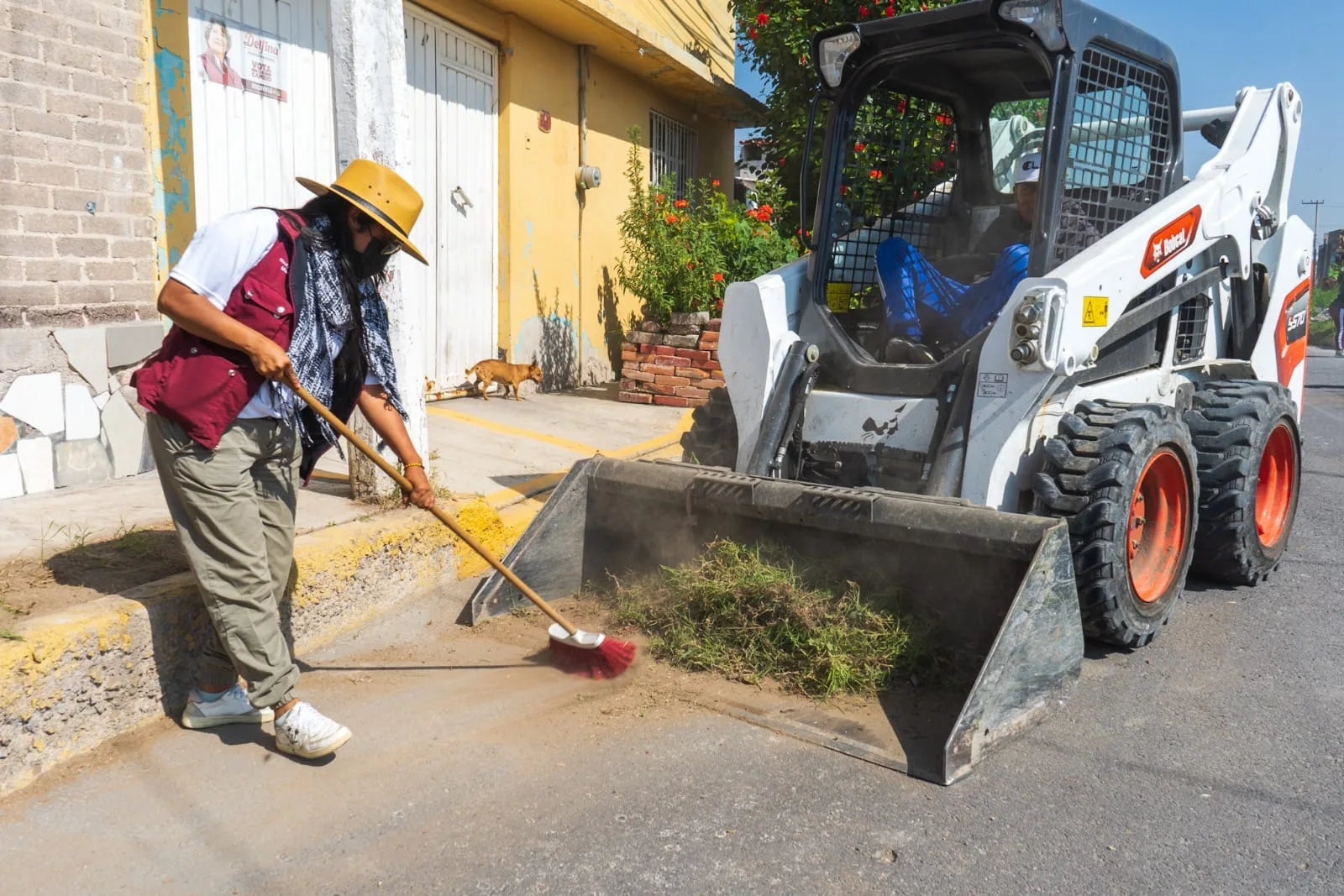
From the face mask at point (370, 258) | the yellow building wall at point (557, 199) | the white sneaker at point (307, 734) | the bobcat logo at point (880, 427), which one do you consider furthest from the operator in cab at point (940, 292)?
the yellow building wall at point (557, 199)

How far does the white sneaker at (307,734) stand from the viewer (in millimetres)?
3289

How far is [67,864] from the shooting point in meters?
2.76

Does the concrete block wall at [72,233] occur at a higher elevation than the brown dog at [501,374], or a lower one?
higher

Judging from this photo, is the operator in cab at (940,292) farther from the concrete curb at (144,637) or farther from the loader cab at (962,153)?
the concrete curb at (144,637)

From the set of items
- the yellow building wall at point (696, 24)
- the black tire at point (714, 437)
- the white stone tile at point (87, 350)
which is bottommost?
the black tire at point (714, 437)

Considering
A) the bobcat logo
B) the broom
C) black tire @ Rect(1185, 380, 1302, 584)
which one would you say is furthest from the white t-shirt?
black tire @ Rect(1185, 380, 1302, 584)

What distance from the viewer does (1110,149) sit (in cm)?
475

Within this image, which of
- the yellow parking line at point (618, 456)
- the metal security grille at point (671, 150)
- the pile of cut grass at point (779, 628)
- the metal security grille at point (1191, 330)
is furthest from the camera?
the metal security grille at point (671, 150)

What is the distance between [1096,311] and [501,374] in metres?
5.35

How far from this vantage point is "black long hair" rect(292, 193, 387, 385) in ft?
11.2

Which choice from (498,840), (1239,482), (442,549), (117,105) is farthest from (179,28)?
(1239,482)

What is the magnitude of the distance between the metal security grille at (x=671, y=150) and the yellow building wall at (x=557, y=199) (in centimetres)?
33

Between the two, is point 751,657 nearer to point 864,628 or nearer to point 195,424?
point 864,628

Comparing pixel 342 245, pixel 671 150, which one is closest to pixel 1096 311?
pixel 342 245
